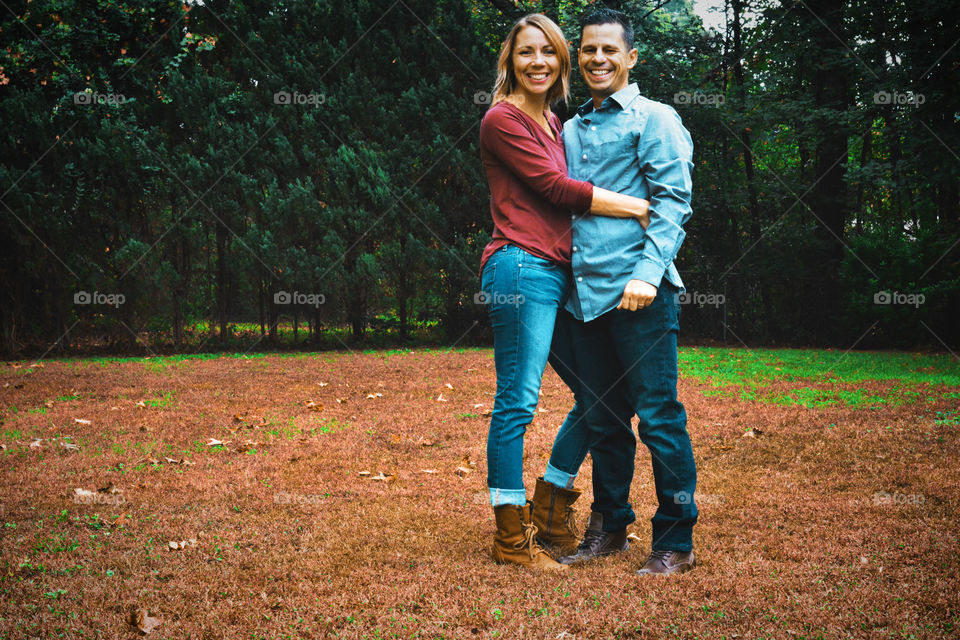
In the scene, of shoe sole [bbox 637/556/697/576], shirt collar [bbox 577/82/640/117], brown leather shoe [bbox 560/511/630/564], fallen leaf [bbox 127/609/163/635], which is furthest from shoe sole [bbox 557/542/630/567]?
shirt collar [bbox 577/82/640/117]

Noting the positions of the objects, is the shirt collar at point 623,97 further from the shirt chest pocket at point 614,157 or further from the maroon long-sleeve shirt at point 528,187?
the maroon long-sleeve shirt at point 528,187

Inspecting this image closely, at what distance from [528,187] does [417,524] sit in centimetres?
156

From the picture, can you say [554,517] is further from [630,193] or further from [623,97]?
[623,97]

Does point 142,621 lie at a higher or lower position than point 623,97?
lower

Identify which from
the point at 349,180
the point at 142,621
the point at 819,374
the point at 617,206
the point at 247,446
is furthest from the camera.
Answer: the point at 349,180

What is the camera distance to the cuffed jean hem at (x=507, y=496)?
2432 millimetres

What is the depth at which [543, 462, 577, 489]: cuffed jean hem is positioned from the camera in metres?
2.59

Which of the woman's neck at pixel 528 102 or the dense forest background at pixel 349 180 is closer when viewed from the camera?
the woman's neck at pixel 528 102

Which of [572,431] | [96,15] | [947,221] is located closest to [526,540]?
[572,431]

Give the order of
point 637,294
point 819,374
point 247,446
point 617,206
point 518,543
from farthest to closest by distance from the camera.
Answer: point 819,374
point 247,446
point 518,543
point 617,206
point 637,294

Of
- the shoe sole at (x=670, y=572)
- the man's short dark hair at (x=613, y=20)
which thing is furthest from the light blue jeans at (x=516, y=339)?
the man's short dark hair at (x=613, y=20)

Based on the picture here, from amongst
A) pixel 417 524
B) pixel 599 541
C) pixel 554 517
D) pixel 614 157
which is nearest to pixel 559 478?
pixel 554 517

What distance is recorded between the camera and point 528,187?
243 centimetres

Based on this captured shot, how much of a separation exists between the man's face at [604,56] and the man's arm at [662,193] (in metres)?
0.20
